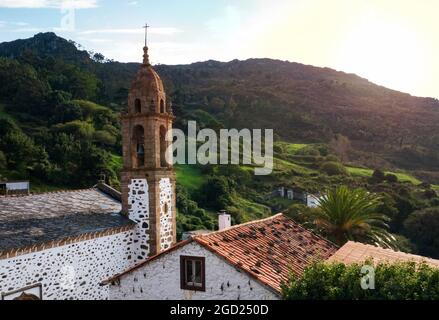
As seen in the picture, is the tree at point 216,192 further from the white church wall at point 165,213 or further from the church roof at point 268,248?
the white church wall at point 165,213

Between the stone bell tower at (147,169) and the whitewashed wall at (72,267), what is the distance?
745 mm

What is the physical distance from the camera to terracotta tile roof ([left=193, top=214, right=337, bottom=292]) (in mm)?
11852

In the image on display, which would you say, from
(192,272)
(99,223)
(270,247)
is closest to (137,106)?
(99,223)

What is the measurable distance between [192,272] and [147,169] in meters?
5.60

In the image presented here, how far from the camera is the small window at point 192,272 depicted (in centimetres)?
1203

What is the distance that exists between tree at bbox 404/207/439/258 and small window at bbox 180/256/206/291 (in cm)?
2884

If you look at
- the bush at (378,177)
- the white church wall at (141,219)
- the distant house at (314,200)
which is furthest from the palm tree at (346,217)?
the bush at (378,177)

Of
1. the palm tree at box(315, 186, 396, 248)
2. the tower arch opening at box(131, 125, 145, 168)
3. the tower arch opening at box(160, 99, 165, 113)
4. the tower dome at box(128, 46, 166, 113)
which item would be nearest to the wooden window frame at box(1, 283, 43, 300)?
the tower arch opening at box(131, 125, 145, 168)

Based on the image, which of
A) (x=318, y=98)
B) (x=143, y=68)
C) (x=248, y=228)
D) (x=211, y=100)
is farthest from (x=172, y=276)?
(x=318, y=98)

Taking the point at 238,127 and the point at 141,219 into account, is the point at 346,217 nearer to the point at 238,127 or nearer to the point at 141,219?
the point at 141,219

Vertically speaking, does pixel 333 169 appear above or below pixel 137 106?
below

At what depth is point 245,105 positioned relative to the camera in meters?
107
